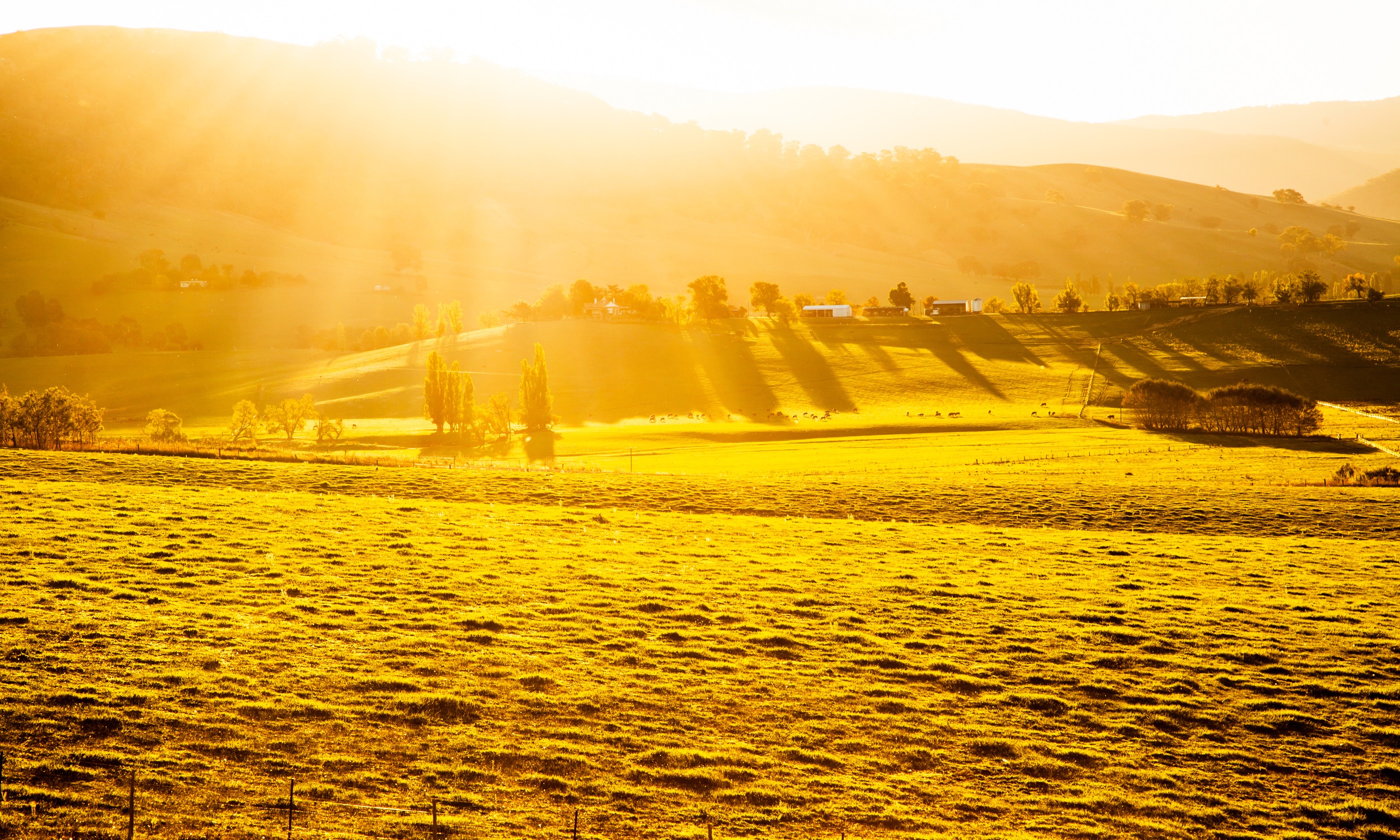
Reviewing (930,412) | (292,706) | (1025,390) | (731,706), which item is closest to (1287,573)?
(731,706)

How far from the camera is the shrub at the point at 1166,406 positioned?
90312 millimetres

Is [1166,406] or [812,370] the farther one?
[812,370]

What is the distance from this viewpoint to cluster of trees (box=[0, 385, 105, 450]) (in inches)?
Answer: 2311

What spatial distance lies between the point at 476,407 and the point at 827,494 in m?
61.0

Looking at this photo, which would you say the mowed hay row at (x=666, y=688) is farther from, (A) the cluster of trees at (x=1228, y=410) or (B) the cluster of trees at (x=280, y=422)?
(B) the cluster of trees at (x=280, y=422)

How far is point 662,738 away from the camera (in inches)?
686

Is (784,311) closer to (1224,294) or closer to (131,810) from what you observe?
(1224,294)

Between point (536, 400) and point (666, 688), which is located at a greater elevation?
point (536, 400)

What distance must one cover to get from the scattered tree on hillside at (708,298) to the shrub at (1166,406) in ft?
286

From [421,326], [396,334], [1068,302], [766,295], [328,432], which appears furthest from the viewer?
[396,334]

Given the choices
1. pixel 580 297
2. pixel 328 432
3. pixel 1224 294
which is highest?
pixel 1224 294

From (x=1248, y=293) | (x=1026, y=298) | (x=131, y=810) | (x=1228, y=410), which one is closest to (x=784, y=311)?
(x=1026, y=298)

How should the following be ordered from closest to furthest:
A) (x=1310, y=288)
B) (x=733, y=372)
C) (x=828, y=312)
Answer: (x=733, y=372), (x=1310, y=288), (x=828, y=312)

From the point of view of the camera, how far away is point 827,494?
2036 inches
